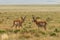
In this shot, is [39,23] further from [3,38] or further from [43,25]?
[3,38]

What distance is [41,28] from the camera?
23.1 meters

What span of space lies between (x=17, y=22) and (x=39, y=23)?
2051mm

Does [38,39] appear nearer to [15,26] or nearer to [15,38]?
[15,38]

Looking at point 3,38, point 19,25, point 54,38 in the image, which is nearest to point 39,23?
point 19,25

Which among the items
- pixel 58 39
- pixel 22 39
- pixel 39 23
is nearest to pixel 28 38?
pixel 22 39

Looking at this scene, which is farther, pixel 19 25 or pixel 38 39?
pixel 19 25

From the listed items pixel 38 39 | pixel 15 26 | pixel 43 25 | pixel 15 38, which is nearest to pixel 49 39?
pixel 38 39

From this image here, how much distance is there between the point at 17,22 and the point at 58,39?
6679 mm

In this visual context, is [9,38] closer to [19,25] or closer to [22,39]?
[22,39]

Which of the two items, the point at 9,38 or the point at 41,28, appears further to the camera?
the point at 41,28

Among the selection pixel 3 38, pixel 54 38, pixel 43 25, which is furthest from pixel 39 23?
pixel 3 38

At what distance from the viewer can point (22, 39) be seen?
17188 mm

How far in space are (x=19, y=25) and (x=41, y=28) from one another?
194 cm

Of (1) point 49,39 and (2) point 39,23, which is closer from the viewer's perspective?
(1) point 49,39
